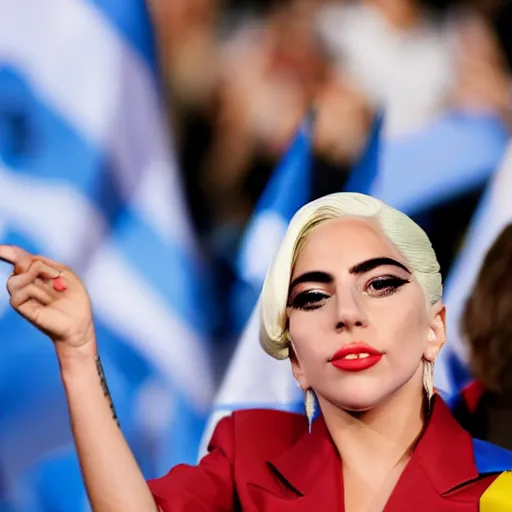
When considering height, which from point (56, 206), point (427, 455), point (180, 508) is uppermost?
point (56, 206)

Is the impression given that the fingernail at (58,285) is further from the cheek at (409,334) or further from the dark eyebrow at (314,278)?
the cheek at (409,334)

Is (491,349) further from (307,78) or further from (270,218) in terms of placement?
(307,78)

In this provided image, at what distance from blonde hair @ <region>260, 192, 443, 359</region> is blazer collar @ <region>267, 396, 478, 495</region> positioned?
0.49 ft

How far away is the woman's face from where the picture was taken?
4.10 ft

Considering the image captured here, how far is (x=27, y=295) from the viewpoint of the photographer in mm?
1181

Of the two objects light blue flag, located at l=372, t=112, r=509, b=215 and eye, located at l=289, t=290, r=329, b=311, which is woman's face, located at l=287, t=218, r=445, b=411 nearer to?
eye, located at l=289, t=290, r=329, b=311

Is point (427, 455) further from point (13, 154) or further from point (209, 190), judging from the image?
point (13, 154)

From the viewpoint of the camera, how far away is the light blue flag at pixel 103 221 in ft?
5.90

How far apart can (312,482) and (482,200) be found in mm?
866

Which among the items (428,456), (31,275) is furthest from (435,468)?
(31,275)

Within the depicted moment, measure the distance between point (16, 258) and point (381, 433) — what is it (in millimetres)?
550

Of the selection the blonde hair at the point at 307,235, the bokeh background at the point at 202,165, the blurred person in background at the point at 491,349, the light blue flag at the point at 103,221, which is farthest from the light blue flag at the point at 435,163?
the blonde hair at the point at 307,235

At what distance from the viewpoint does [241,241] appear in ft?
6.20

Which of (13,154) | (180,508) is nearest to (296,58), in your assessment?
(13,154)
